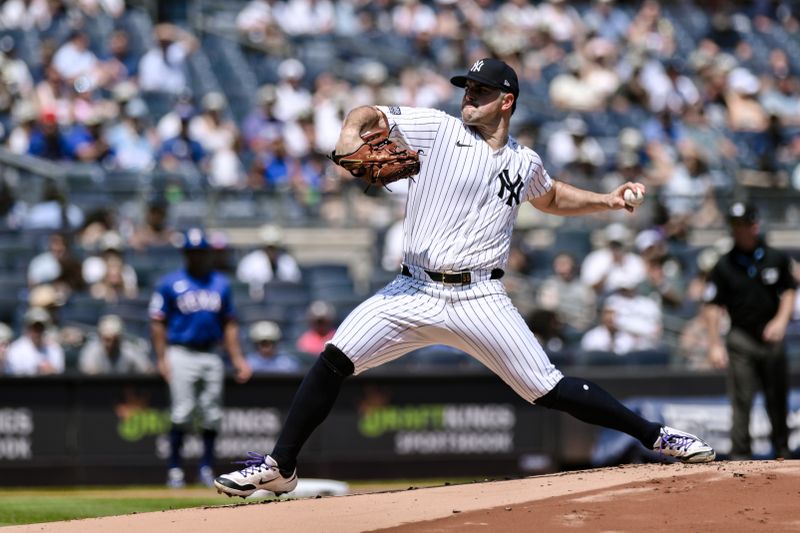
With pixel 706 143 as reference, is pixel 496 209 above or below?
below

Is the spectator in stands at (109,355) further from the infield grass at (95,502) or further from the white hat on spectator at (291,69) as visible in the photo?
the white hat on spectator at (291,69)

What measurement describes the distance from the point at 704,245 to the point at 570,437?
12.6 feet

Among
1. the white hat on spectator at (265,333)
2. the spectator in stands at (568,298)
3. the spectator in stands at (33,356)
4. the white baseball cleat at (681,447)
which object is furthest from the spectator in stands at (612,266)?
the white baseball cleat at (681,447)

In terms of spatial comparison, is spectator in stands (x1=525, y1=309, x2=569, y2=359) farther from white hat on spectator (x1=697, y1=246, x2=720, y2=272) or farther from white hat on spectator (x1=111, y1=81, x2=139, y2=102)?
white hat on spectator (x1=111, y1=81, x2=139, y2=102)

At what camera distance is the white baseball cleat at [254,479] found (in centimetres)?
609

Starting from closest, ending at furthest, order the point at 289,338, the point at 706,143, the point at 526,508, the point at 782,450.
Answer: the point at 526,508
the point at 782,450
the point at 289,338
the point at 706,143

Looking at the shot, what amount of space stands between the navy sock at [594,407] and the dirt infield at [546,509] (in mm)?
236

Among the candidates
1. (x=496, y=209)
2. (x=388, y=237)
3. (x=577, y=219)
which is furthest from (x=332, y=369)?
(x=577, y=219)

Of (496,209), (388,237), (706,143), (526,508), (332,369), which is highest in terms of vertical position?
(706,143)

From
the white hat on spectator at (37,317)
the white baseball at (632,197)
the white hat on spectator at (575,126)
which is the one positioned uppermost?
the white hat on spectator at (575,126)

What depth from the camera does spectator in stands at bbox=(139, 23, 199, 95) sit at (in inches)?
647

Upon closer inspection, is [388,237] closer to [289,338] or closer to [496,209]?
[289,338]

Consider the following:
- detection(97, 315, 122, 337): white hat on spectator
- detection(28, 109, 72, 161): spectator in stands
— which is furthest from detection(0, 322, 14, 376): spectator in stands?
detection(28, 109, 72, 161): spectator in stands

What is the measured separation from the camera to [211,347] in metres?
10.7
